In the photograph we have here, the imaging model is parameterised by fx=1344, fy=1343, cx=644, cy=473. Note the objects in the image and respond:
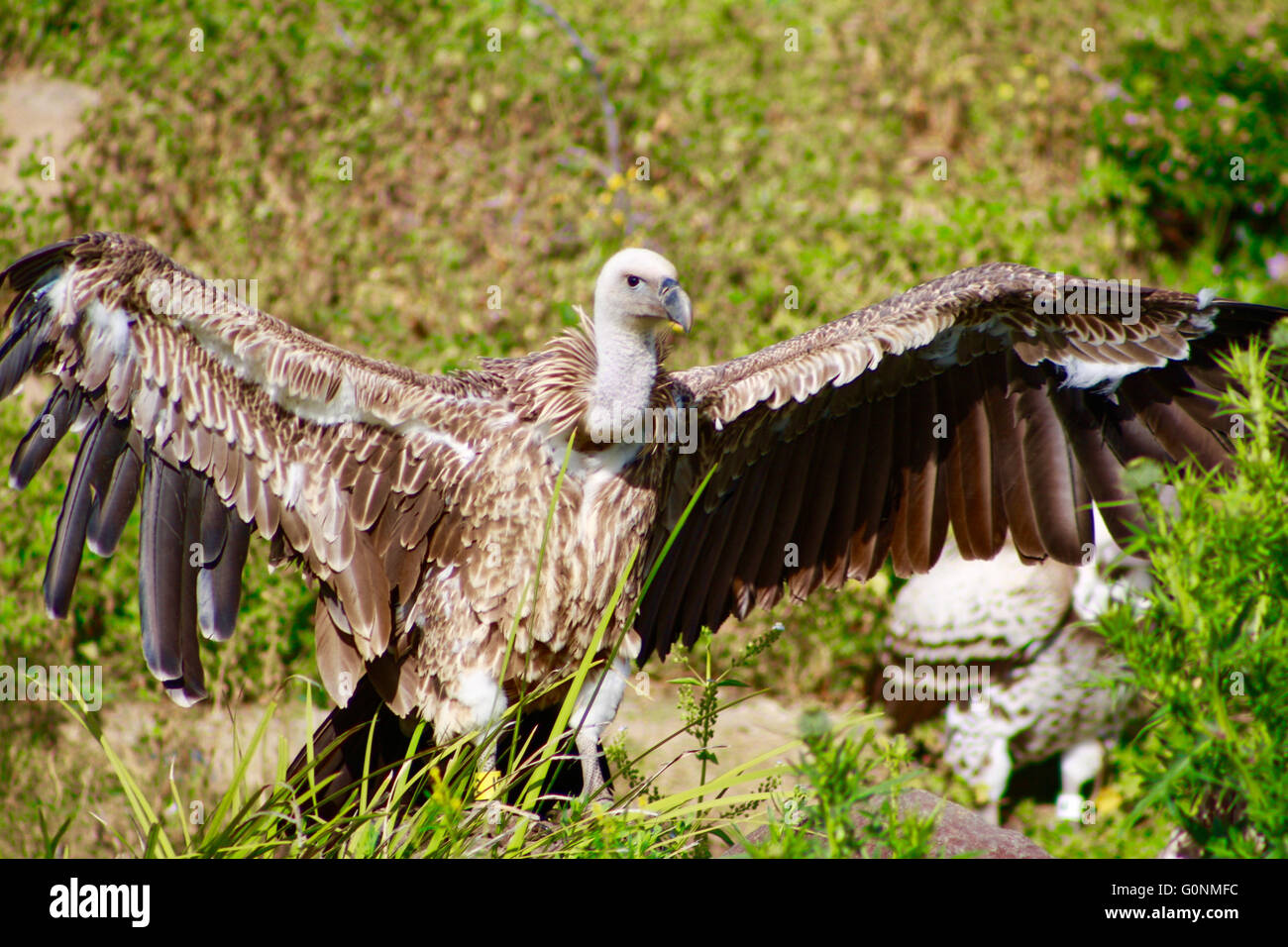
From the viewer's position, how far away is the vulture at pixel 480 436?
407cm

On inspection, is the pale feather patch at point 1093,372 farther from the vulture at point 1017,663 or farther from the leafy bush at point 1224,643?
the vulture at point 1017,663

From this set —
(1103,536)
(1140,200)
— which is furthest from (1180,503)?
(1140,200)

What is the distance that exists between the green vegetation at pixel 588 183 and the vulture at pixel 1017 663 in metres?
0.21

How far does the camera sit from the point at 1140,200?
8773 mm

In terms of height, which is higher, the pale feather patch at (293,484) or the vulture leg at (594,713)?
the pale feather patch at (293,484)

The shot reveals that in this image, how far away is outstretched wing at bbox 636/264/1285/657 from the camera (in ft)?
14.3

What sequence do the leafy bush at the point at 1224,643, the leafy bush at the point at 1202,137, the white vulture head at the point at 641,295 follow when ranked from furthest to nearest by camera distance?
the leafy bush at the point at 1202,137
the white vulture head at the point at 641,295
the leafy bush at the point at 1224,643

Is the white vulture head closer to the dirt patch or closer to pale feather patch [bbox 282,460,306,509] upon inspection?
pale feather patch [bbox 282,460,306,509]

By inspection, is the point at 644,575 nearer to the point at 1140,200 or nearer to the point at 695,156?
the point at 695,156

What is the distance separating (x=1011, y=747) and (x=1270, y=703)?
3.46 metres

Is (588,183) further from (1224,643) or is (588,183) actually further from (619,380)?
(1224,643)

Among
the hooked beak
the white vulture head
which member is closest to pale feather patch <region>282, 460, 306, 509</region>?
the white vulture head

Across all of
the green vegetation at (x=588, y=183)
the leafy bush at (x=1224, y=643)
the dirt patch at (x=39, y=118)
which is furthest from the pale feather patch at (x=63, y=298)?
the dirt patch at (x=39, y=118)

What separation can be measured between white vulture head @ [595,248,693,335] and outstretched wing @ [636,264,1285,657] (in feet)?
1.15
